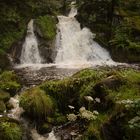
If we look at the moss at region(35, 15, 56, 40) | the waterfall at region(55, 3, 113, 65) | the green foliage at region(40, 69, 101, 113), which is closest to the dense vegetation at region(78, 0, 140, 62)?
the waterfall at region(55, 3, 113, 65)

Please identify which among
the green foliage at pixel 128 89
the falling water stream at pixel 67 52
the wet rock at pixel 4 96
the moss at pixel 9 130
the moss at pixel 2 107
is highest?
the green foliage at pixel 128 89

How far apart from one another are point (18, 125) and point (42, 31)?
11.2m

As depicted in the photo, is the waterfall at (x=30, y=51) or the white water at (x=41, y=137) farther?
the waterfall at (x=30, y=51)

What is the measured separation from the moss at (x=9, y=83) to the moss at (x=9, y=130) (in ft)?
10.8

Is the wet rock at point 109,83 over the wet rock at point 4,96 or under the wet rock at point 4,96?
over

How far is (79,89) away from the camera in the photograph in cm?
1085

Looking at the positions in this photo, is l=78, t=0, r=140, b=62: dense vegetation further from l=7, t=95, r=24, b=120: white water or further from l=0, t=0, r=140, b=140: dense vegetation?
l=7, t=95, r=24, b=120: white water

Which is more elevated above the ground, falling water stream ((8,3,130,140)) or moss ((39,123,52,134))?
moss ((39,123,52,134))

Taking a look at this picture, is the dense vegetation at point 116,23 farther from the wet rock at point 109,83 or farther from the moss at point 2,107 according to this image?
the moss at point 2,107

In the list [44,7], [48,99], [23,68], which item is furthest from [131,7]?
[48,99]

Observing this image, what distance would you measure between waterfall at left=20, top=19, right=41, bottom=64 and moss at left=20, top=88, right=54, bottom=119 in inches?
352

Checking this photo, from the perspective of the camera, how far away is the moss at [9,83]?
1293 cm

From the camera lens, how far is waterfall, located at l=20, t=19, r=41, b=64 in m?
19.4

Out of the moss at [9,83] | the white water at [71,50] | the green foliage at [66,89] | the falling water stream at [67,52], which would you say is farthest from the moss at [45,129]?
the white water at [71,50]
